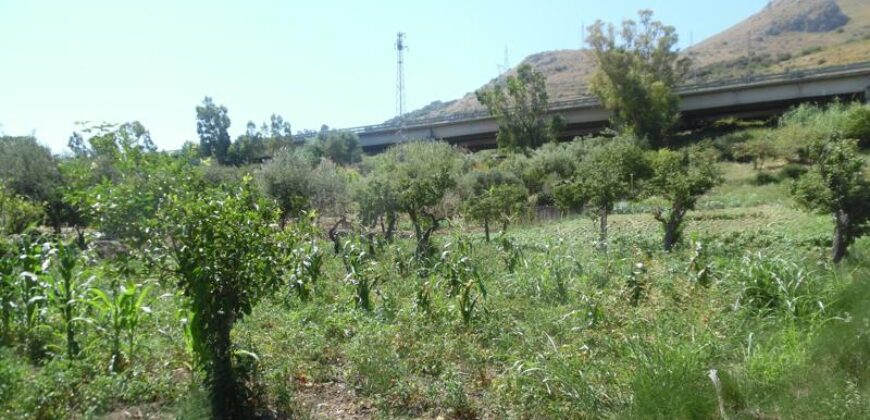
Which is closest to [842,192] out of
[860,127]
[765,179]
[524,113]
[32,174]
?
[32,174]

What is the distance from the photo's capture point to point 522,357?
17.5 feet

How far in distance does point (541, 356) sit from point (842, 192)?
879cm

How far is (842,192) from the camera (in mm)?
A: 10508

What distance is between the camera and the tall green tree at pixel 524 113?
45.5 metres

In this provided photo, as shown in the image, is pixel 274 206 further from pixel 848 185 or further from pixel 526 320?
pixel 848 185

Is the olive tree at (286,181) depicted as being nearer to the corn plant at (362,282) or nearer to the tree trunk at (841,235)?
the corn plant at (362,282)

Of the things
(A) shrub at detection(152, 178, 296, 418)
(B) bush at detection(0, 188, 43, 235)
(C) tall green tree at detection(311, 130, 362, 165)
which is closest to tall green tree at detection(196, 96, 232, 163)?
(C) tall green tree at detection(311, 130, 362, 165)

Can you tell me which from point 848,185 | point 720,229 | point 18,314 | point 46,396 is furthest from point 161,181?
point 720,229

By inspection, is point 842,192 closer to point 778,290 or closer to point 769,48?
point 778,290

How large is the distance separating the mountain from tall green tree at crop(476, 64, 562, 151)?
1903 cm

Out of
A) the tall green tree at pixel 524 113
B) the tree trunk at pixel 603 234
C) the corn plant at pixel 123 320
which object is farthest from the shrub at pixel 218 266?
the tall green tree at pixel 524 113

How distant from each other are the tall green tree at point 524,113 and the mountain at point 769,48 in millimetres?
19027

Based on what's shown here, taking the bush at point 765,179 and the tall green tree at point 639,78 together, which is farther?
the tall green tree at point 639,78

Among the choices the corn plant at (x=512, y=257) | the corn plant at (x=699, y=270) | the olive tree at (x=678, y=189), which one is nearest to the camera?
the corn plant at (x=699, y=270)
